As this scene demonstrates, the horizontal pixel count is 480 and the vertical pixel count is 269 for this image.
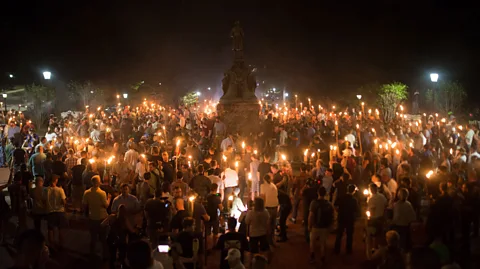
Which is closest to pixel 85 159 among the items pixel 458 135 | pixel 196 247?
pixel 196 247

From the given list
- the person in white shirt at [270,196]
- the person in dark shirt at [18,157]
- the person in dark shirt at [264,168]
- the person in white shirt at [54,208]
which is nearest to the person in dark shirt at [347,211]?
the person in white shirt at [270,196]

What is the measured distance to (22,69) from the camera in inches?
1815

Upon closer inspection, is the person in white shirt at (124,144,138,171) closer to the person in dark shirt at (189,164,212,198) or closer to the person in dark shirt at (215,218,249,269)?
the person in dark shirt at (189,164,212,198)

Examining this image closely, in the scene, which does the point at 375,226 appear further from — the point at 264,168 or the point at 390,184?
the point at 264,168

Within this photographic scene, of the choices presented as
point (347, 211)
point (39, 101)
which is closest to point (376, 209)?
point (347, 211)

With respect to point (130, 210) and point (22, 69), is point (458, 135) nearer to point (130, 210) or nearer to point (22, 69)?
point (130, 210)

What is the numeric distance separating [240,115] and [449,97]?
15641 millimetres

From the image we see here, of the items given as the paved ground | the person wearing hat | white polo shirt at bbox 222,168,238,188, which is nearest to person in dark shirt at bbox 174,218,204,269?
the person wearing hat

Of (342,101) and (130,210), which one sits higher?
(342,101)

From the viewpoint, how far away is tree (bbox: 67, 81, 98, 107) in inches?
1594

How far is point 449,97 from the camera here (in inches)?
1222

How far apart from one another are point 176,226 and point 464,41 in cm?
4287

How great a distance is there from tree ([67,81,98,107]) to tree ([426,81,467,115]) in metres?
29.4

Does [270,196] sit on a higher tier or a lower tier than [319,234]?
higher
